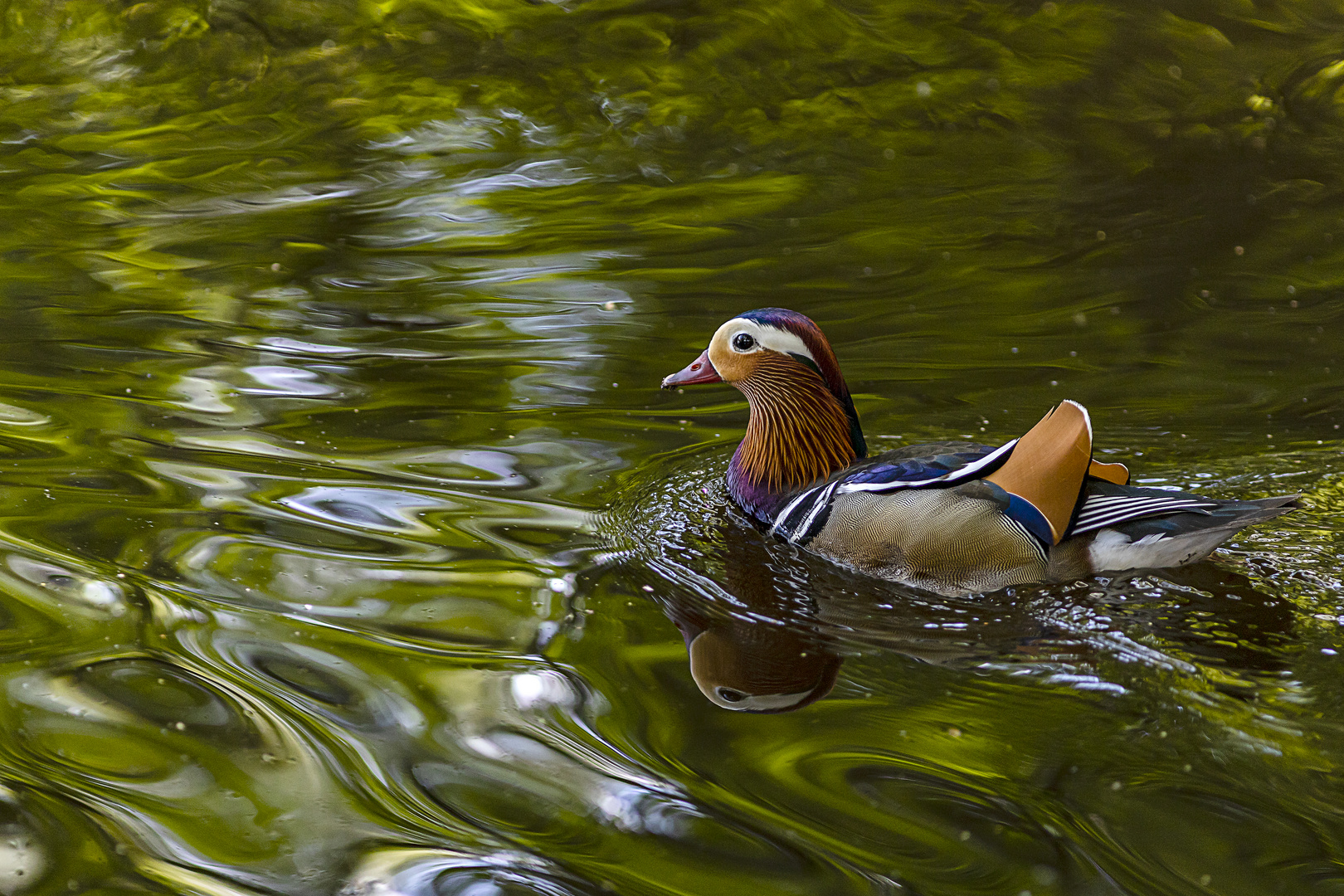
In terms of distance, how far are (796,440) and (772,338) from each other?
0.36 metres

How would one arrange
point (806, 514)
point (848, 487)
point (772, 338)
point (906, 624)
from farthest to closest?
point (772, 338) < point (806, 514) < point (848, 487) < point (906, 624)

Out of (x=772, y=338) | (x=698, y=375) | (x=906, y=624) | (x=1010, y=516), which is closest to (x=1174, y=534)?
(x=1010, y=516)

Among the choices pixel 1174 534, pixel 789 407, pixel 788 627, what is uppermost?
pixel 789 407

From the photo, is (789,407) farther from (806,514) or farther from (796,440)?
(806,514)

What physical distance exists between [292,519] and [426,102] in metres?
6.73

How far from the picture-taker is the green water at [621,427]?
300 cm

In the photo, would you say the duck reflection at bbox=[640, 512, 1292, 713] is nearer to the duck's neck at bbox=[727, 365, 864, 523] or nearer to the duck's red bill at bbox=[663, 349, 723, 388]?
the duck's neck at bbox=[727, 365, 864, 523]

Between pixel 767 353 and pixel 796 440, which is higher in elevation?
pixel 767 353

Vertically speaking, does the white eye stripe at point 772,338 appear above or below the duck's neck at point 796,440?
above

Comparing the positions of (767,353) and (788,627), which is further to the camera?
(767,353)

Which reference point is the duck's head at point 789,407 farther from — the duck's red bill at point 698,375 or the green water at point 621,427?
the green water at point 621,427

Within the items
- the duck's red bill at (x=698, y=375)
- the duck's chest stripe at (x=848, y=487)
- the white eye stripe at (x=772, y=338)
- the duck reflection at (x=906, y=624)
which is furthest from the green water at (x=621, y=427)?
the white eye stripe at (x=772, y=338)

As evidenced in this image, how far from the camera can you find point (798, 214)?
8.55 metres

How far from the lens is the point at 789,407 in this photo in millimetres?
4559
